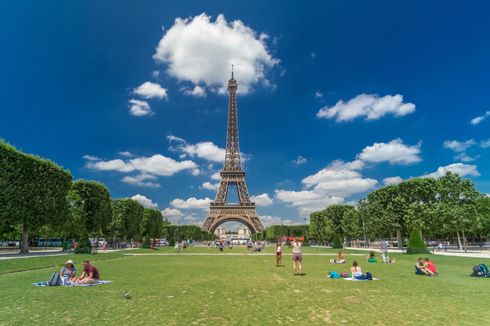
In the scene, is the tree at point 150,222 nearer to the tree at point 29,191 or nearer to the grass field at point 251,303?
the tree at point 29,191

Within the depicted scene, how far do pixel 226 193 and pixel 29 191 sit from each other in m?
72.6

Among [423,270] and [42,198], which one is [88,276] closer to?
[423,270]

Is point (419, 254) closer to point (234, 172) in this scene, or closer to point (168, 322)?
point (168, 322)

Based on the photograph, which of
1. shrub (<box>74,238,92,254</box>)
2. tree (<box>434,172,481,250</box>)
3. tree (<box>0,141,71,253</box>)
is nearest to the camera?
tree (<box>0,141,71,253</box>)

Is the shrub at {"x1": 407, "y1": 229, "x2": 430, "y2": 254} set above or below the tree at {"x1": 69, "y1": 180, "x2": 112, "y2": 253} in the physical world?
below

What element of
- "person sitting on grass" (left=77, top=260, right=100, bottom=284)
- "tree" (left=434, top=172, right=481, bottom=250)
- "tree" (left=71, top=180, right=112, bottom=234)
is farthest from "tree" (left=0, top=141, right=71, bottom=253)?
"tree" (left=434, top=172, right=481, bottom=250)

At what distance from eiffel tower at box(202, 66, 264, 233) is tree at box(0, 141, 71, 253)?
200 ft

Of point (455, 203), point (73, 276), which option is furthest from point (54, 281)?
point (455, 203)

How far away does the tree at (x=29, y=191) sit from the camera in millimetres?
33406

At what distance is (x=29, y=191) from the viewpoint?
35719mm

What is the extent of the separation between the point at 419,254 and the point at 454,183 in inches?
687

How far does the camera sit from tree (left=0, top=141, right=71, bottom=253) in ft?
110

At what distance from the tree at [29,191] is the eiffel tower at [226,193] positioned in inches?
2401

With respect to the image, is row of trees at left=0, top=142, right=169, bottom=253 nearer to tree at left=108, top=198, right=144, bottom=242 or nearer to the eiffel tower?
tree at left=108, top=198, right=144, bottom=242
